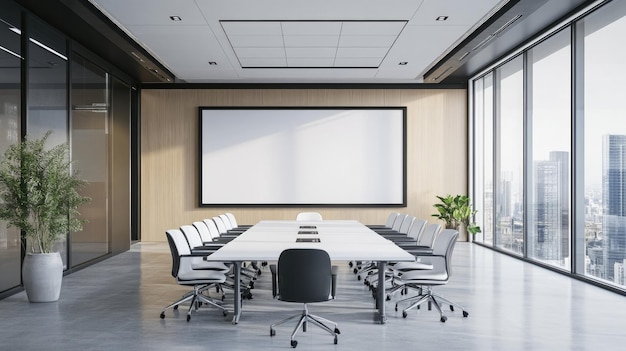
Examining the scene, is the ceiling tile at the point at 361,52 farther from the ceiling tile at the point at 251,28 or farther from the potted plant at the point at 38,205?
the potted plant at the point at 38,205

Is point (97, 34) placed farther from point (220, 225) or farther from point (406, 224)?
point (406, 224)

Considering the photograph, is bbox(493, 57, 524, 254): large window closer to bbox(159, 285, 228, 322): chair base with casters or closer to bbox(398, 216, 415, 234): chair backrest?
bbox(398, 216, 415, 234): chair backrest

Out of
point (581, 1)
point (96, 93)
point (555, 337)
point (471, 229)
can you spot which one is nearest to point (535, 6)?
point (581, 1)

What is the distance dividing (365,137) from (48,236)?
7639 millimetres

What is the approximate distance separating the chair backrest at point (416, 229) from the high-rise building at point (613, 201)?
2.26 meters

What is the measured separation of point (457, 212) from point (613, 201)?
5.07 m

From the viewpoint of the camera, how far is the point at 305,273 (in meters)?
4.84

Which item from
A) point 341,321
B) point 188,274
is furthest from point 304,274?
point 188,274

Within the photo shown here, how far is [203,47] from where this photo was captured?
949cm

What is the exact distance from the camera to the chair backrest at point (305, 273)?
190 inches

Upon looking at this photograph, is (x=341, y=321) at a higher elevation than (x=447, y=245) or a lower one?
lower

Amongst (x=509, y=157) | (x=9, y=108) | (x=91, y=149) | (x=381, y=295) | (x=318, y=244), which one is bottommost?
(x=381, y=295)

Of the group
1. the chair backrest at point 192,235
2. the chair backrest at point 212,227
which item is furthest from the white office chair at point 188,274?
the chair backrest at point 212,227

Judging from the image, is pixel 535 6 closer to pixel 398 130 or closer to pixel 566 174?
pixel 566 174
